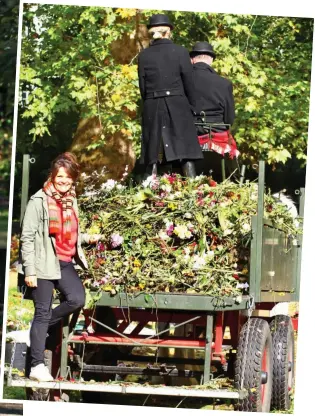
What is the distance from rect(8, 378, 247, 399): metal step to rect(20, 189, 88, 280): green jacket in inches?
27.6

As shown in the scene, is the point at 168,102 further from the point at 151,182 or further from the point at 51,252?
the point at 51,252

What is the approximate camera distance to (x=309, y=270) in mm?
10930

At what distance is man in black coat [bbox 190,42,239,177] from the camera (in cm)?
1030

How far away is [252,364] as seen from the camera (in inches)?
340

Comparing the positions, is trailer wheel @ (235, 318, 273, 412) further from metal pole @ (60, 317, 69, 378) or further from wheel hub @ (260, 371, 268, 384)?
metal pole @ (60, 317, 69, 378)

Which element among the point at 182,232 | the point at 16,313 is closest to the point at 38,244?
the point at 182,232

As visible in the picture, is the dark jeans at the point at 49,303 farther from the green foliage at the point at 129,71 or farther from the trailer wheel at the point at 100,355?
the green foliage at the point at 129,71

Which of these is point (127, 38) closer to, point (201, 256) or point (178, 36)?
point (178, 36)

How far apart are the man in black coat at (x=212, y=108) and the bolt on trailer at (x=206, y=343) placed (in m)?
0.88

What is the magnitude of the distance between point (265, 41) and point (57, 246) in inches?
447

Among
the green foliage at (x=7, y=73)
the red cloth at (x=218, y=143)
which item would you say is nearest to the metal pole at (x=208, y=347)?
the red cloth at (x=218, y=143)

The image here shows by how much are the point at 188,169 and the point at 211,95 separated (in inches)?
37.0

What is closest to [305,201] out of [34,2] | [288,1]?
[288,1]

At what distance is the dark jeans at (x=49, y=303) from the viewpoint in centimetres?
859
